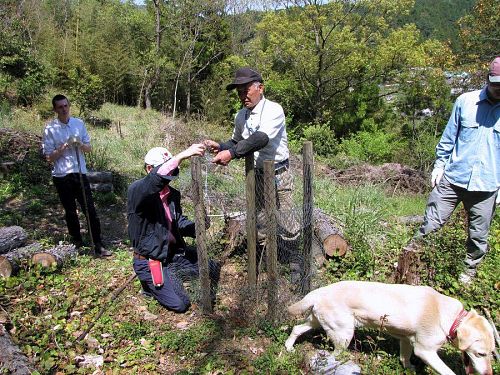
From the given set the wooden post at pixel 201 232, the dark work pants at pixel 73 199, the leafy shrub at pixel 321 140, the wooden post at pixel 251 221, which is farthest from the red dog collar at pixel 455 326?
the leafy shrub at pixel 321 140

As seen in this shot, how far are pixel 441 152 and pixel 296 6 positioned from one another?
1702 centimetres

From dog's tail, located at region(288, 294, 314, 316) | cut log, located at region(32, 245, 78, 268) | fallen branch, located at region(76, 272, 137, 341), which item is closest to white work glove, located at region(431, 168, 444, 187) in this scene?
dog's tail, located at region(288, 294, 314, 316)

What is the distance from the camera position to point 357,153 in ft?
50.1

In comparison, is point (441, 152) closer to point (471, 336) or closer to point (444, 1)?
point (471, 336)

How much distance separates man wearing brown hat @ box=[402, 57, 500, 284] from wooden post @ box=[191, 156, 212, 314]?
204 centimetres

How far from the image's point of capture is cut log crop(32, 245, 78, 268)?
407cm

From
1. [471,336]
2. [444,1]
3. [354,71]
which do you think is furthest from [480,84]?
[444,1]

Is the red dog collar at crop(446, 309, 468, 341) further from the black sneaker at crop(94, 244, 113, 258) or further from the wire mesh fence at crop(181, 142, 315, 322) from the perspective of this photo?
the black sneaker at crop(94, 244, 113, 258)

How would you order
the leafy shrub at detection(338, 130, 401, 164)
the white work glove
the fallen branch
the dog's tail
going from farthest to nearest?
the leafy shrub at detection(338, 130, 401, 164) < the white work glove < the fallen branch < the dog's tail

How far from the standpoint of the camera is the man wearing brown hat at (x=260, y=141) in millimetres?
2910

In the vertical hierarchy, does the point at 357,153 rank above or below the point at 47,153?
below

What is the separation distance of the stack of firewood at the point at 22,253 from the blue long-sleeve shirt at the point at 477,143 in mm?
3959

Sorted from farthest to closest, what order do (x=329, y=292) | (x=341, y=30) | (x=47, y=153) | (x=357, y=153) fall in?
(x=341, y=30)
(x=357, y=153)
(x=47, y=153)
(x=329, y=292)

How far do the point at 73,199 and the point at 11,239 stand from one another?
77cm
